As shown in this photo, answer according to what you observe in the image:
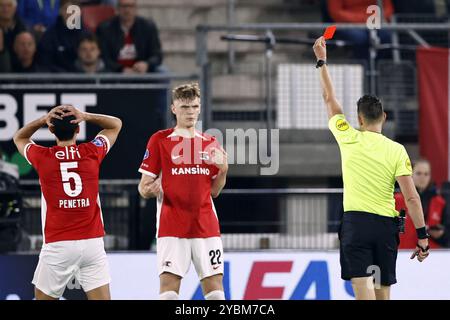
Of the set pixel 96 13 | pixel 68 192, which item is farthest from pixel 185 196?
pixel 96 13

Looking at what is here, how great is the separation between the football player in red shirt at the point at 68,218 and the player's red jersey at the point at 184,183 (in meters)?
0.49

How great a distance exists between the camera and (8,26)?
16469 millimetres

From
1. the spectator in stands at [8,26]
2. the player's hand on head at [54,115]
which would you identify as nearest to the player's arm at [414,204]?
the player's hand on head at [54,115]

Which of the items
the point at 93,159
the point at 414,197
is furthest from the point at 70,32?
the point at 414,197

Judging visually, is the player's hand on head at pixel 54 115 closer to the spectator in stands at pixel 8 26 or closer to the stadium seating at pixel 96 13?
the spectator in stands at pixel 8 26

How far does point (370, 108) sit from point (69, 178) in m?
2.43

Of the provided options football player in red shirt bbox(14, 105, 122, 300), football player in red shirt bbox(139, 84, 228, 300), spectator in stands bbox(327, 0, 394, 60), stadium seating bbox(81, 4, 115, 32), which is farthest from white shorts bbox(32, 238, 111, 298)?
stadium seating bbox(81, 4, 115, 32)

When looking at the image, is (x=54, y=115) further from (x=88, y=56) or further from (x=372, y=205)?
(x=88, y=56)

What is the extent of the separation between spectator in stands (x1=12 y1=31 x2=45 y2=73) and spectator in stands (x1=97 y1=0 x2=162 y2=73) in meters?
0.86

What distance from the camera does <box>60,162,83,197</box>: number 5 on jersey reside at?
1115cm

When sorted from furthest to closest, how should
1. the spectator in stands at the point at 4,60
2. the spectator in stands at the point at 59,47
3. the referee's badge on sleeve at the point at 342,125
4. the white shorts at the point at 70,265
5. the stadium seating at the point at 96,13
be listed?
the stadium seating at the point at 96,13, the spectator in stands at the point at 59,47, the spectator in stands at the point at 4,60, the referee's badge on sleeve at the point at 342,125, the white shorts at the point at 70,265

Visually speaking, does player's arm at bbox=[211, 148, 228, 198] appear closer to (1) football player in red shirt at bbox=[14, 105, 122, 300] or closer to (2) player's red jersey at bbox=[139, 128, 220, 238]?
(2) player's red jersey at bbox=[139, 128, 220, 238]

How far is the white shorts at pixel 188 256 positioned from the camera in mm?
11109
